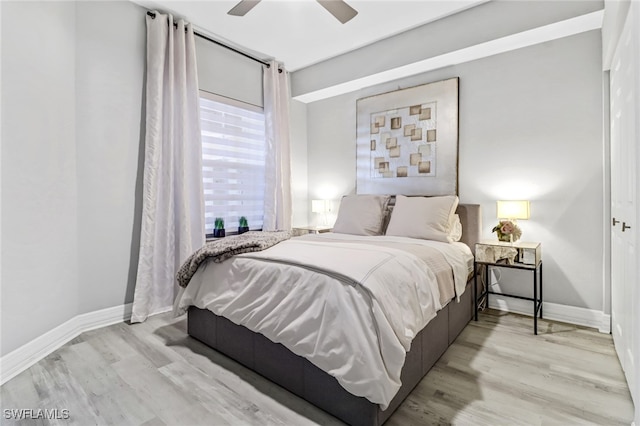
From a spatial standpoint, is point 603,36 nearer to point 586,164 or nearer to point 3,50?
point 586,164

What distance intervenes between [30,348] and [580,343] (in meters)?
3.94

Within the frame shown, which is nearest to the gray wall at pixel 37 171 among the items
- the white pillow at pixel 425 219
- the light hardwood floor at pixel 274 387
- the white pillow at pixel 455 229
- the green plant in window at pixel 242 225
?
the light hardwood floor at pixel 274 387

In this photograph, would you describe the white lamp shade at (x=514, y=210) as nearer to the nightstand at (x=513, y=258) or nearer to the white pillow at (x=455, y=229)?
the nightstand at (x=513, y=258)

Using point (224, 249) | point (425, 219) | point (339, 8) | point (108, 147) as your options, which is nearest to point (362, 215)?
point (425, 219)

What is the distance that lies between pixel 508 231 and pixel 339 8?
7.69ft

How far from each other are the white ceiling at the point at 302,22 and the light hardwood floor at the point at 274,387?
2974 mm

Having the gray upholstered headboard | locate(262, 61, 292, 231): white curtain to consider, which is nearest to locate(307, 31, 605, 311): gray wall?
the gray upholstered headboard

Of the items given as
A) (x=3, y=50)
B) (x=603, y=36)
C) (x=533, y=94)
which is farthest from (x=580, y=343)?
(x=3, y=50)

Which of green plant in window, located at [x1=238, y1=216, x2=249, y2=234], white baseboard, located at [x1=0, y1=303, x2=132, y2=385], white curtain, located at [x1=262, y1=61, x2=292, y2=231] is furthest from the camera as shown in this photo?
white curtain, located at [x1=262, y1=61, x2=292, y2=231]

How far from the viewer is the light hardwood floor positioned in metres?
1.61

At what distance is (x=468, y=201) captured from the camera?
11.1 ft

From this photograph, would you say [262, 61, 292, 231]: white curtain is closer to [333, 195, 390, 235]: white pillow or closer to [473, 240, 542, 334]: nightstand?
[333, 195, 390, 235]: white pillow

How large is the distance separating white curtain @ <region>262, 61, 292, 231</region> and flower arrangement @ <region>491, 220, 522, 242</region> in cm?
252

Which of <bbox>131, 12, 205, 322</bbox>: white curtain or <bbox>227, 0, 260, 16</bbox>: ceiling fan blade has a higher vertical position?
<bbox>227, 0, 260, 16</bbox>: ceiling fan blade
